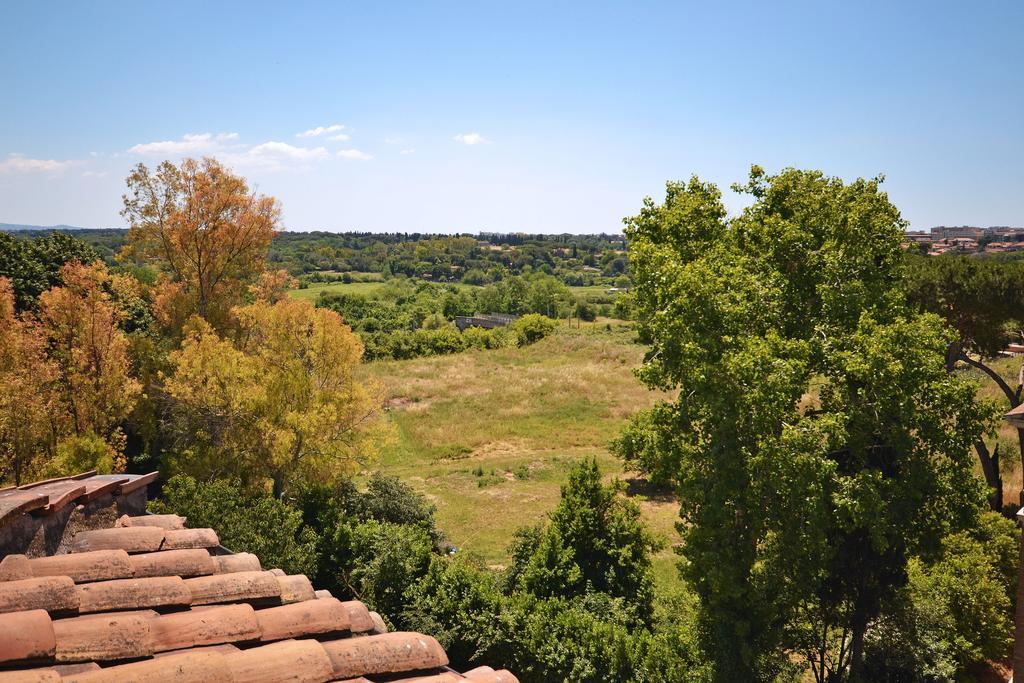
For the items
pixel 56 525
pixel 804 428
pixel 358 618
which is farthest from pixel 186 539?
pixel 804 428

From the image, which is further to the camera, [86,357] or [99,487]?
[86,357]

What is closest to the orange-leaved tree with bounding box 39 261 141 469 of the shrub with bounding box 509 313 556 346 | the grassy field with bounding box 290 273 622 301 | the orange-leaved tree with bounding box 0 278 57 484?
the orange-leaved tree with bounding box 0 278 57 484

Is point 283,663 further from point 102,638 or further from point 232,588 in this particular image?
point 232,588

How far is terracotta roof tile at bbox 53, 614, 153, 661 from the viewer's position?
3.71 m

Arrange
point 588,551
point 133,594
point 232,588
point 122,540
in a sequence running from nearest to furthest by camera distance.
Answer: point 133,594 < point 232,588 < point 122,540 < point 588,551

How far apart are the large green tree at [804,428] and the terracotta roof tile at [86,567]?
10.2 m

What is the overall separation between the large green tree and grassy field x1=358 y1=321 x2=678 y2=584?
281 inches

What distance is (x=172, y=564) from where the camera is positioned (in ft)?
16.9

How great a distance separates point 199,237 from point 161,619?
25774 millimetres

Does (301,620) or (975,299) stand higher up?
(975,299)

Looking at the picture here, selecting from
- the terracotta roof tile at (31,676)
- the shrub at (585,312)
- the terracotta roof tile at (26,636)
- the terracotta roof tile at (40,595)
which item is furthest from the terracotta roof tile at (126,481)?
the shrub at (585,312)

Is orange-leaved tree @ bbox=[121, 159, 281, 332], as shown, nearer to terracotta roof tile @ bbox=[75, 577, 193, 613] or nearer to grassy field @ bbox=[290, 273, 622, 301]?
terracotta roof tile @ bbox=[75, 577, 193, 613]

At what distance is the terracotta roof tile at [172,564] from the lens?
503 cm

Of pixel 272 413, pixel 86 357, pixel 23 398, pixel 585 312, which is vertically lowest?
pixel 272 413
